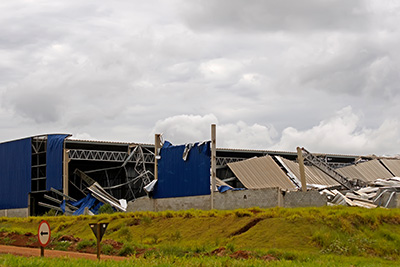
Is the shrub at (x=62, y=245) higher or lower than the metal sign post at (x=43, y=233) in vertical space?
lower

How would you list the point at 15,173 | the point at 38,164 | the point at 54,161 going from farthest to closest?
the point at 15,173
the point at 38,164
the point at 54,161

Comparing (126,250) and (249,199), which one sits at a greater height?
(249,199)

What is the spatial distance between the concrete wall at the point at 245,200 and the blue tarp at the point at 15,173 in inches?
841

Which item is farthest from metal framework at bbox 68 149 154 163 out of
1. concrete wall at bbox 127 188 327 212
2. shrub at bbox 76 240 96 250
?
shrub at bbox 76 240 96 250

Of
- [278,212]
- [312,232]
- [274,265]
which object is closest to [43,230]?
[274,265]

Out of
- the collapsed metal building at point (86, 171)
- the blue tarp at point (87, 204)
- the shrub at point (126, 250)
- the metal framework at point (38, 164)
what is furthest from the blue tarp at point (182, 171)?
the shrub at point (126, 250)

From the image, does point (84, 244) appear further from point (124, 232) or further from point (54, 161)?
point (54, 161)

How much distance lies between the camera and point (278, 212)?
104ft

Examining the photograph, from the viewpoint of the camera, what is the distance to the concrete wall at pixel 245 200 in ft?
142

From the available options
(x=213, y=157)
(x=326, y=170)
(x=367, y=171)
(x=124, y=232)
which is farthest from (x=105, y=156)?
(x=124, y=232)

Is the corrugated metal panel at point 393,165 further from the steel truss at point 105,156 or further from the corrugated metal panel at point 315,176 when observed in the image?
the steel truss at point 105,156

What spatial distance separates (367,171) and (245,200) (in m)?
40.3

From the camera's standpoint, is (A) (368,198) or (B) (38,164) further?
(B) (38,164)

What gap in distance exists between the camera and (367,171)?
81.8 m
